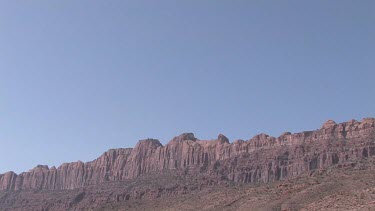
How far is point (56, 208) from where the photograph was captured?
18125 centimetres

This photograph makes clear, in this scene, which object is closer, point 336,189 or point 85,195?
point 336,189

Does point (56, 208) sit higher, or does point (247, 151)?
point (247, 151)

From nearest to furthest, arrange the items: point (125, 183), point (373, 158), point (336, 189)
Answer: point (336, 189) → point (373, 158) → point (125, 183)

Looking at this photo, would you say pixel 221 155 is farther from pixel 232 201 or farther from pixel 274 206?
pixel 274 206

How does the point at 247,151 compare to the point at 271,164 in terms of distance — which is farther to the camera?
the point at 247,151

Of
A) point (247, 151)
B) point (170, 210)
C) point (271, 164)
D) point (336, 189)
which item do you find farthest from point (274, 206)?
point (247, 151)

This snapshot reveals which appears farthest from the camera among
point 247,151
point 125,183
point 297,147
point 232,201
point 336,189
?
point 125,183

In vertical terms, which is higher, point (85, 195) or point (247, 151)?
point (247, 151)

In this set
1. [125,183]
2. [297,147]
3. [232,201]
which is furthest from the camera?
[125,183]

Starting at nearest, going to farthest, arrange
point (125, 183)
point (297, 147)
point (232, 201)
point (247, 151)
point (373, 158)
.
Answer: point (232, 201), point (373, 158), point (297, 147), point (247, 151), point (125, 183)

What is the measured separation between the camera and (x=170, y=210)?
13112cm

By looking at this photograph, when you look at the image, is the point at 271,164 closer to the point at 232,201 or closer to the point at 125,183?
the point at 232,201

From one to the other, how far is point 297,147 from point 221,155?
2918 cm

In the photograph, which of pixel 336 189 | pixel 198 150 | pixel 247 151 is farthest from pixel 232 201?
pixel 198 150
